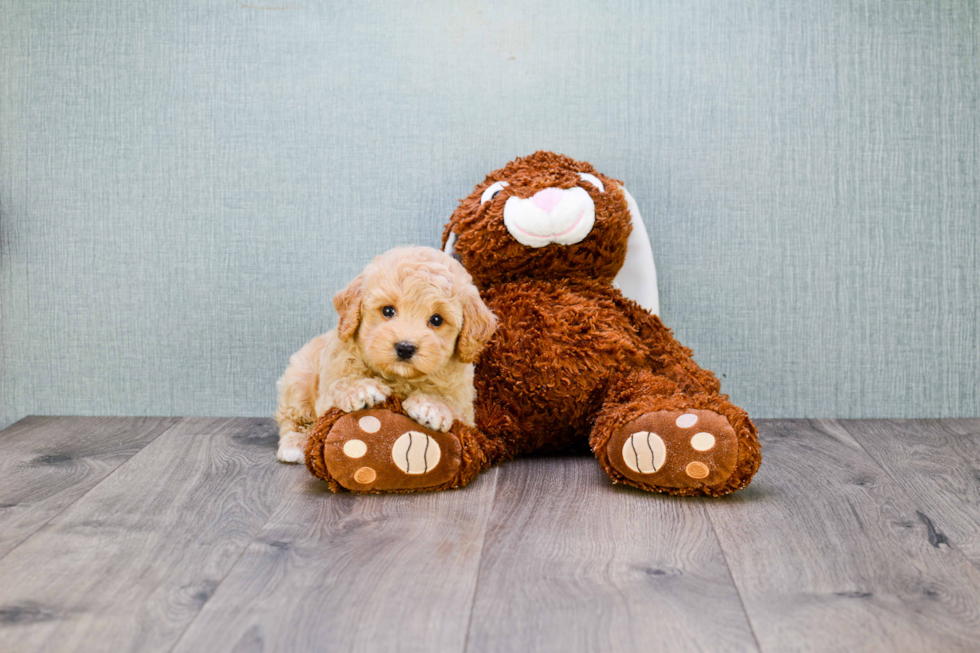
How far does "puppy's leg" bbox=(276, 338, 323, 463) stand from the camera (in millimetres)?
1498

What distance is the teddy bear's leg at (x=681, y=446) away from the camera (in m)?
1.24

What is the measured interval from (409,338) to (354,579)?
1.28ft

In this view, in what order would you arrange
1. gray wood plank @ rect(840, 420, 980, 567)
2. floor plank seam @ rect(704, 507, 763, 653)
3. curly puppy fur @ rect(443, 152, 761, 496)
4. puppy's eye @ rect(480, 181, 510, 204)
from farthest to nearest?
puppy's eye @ rect(480, 181, 510, 204), curly puppy fur @ rect(443, 152, 761, 496), gray wood plank @ rect(840, 420, 980, 567), floor plank seam @ rect(704, 507, 763, 653)

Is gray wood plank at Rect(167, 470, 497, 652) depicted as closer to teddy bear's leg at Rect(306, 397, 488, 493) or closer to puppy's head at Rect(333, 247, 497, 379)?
teddy bear's leg at Rect(306, 397, 488, 493)

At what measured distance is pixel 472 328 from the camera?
4.25 ft

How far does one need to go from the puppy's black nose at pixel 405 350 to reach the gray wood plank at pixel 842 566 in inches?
19.8

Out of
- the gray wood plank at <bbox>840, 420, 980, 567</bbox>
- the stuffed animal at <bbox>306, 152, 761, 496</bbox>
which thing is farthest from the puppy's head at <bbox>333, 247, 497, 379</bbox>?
the gray wood plank at <bbox>840, 420, 980, 567</bbox>

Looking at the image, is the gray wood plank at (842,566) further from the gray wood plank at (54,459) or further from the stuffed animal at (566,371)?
the gray wood plank at (54,459)

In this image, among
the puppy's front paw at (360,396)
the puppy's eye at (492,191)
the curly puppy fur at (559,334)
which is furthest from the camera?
the puppy's eye at (492,191)

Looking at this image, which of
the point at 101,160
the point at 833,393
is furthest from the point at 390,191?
the point at 833,393

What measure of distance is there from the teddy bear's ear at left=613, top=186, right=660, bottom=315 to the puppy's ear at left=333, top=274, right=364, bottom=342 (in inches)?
23.4

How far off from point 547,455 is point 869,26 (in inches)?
45.8

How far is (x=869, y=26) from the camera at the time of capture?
1776mm

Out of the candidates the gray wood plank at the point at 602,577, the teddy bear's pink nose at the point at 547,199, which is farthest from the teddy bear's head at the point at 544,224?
the gray wood plank at the point at 602,577
